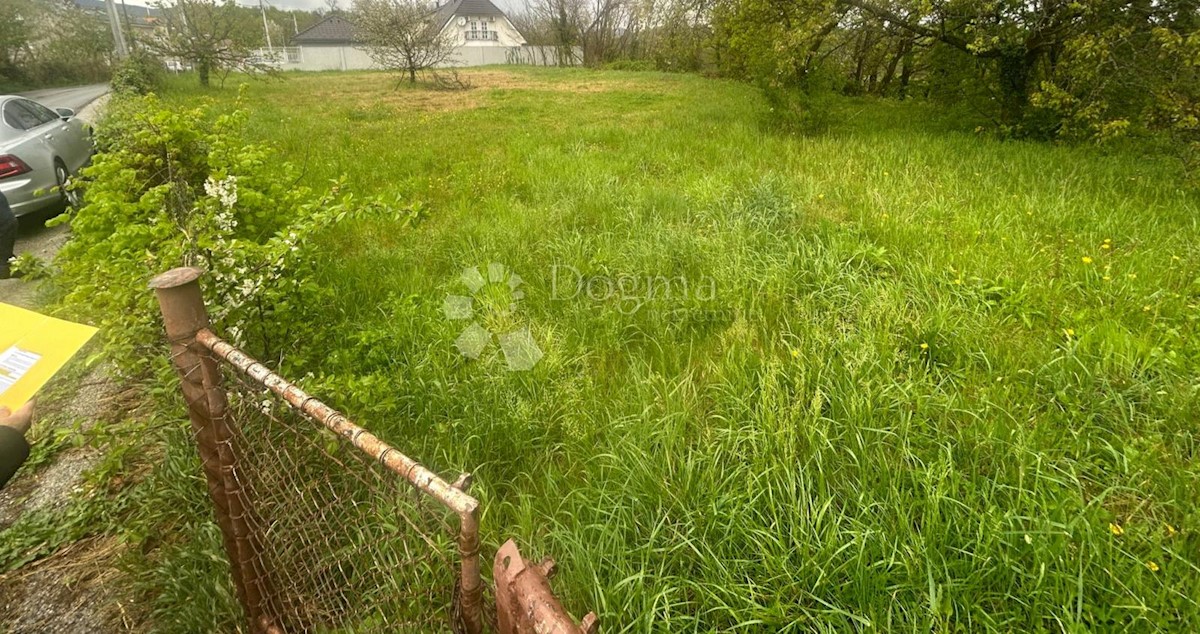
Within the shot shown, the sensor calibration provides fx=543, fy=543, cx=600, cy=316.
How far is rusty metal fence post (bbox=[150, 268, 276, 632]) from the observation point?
1362 mm

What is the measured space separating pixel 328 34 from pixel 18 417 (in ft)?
167

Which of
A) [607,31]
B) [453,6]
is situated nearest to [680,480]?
[607,31]

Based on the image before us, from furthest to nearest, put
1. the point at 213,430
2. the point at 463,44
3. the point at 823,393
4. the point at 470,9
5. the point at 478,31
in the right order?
the point at 478,31 → the point at 470,9 → the point at 463,44 → the point at 823,393 → the point at 213,430

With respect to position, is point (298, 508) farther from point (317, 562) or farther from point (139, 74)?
point (139, 74)

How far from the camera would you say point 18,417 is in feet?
5.20

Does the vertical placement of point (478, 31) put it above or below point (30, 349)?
above

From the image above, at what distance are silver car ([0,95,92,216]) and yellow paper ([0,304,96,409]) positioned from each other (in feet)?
14.2

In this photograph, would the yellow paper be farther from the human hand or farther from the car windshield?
the car windshield

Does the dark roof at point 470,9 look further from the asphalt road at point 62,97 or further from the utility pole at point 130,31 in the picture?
the asphalt road at point 62,97

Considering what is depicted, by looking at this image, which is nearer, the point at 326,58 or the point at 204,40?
the point at 204,40

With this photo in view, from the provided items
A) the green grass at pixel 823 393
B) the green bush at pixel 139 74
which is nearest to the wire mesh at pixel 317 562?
the green grass at pixel 823 393

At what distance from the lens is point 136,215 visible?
2412 millimetres

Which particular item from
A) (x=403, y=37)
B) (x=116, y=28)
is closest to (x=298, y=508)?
(x=116, y=28)

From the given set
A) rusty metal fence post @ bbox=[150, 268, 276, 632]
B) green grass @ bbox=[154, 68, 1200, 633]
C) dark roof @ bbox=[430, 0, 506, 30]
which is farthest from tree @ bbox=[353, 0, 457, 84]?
dark roof @ bbox=[430, 0, 506, 30]
